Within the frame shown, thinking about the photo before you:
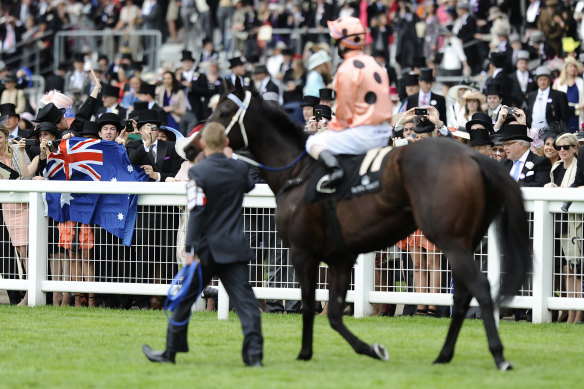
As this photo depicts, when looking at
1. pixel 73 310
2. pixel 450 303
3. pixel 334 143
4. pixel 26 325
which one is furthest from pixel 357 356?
pixel 73 310

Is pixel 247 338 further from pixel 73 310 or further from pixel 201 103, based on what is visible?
pixel 201 103

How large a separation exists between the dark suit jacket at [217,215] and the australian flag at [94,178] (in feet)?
11.4

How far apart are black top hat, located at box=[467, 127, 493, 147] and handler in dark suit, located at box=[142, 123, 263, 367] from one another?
4.29m

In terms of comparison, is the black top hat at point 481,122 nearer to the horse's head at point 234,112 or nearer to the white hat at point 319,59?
the horse's head at point 234,112

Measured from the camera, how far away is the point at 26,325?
10188mm

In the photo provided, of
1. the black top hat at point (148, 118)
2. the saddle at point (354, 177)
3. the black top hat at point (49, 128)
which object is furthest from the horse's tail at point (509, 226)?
the black top hat at point (49, 128)

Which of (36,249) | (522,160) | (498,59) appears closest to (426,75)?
(498,59)

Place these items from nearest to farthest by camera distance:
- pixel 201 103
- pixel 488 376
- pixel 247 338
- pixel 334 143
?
pixel 488 376
pixel 247 338
pixel 334 143
pixel 201 103

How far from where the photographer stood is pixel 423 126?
459 inches

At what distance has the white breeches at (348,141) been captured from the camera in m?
8.37

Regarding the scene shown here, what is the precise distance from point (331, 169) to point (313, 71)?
10.9 m

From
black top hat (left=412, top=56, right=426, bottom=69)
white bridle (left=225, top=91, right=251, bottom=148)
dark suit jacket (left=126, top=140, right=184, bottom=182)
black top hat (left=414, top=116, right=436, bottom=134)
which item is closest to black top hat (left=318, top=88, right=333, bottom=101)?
dark suit jacket (left=126, top=140, right=184, bottom=182)

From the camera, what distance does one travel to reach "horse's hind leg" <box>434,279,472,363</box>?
7.96 meters

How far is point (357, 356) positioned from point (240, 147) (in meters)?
A: 1.80
